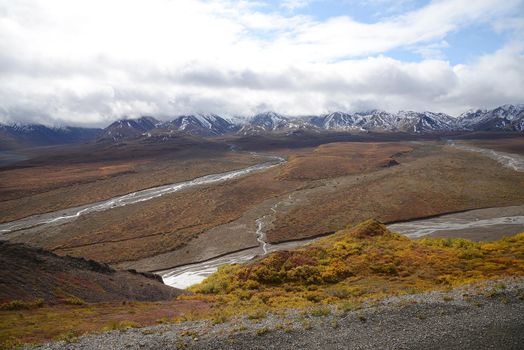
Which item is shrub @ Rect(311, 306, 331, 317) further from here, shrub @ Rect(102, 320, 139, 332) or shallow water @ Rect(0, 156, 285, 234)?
shallow water @ Rect(0, 156, 285, 234)

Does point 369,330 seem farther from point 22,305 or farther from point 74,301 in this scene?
point 22,305

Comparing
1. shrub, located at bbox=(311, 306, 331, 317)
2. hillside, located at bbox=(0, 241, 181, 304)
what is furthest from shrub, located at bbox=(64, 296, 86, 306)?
shrub, located at bbox=(311, 306, 331, 317)

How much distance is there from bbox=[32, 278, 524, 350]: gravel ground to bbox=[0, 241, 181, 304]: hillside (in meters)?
10.1

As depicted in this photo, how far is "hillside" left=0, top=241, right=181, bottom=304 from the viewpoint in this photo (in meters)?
24.3

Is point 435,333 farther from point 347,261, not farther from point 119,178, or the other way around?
point 119,178

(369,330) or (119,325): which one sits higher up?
(369,330)

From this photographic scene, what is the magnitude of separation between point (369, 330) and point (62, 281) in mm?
21979

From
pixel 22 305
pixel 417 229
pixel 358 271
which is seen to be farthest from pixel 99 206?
pixel 358 271

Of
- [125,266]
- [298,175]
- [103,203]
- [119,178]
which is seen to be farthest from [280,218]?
[119,178]

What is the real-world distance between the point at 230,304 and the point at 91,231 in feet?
189

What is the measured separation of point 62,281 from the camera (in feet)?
90.2

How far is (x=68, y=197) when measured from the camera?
109 meters

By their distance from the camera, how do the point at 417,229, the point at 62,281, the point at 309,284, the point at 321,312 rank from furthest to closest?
the point at 417,229
the point at 309,284
the point at 62,281
the point at 321,312

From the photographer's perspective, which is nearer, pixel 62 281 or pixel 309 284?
pixel 62 281
